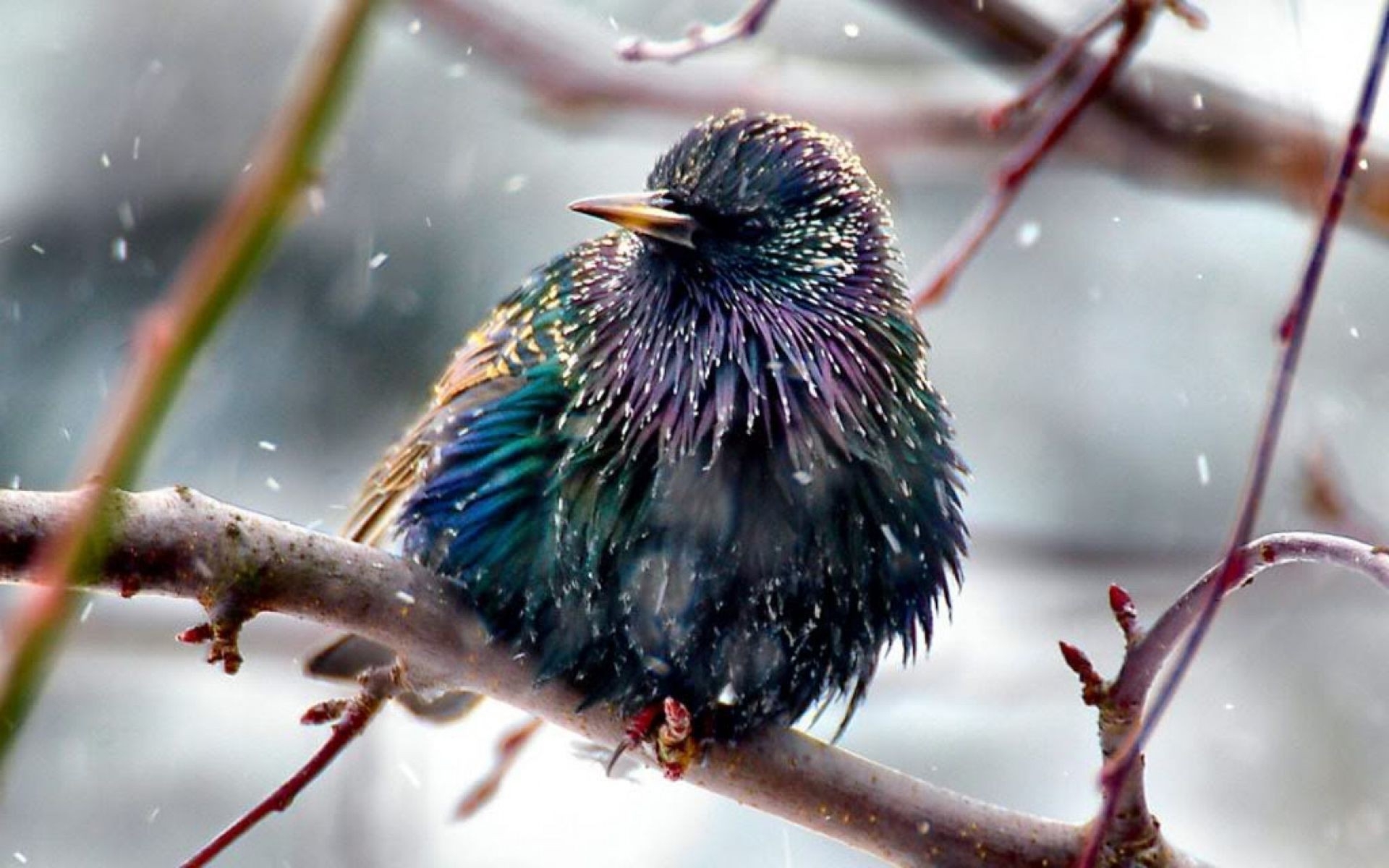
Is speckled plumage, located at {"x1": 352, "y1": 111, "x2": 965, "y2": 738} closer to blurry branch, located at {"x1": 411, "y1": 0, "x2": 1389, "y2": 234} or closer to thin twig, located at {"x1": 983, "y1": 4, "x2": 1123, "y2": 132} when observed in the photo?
thin twig, located at {"x1": 983, "y1": 4, "x2": 1123, "y2": 132}

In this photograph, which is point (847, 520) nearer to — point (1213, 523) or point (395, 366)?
point (395, 366)

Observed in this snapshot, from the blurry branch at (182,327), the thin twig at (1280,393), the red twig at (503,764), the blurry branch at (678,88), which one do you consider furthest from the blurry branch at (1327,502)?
the blurry branch at (182,327)

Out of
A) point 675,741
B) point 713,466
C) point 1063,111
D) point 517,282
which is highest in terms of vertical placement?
point 1063,111

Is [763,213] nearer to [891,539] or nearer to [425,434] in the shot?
[891,539]

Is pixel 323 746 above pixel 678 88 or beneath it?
beneath

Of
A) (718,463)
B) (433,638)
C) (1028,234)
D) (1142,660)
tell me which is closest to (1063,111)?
(718,463)

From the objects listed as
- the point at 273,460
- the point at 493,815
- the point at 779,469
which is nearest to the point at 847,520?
the point at 779,469
